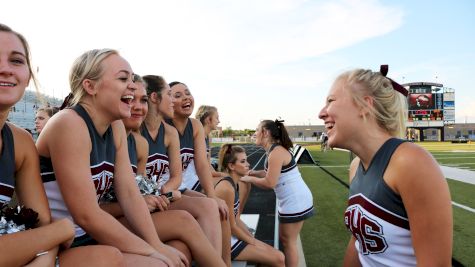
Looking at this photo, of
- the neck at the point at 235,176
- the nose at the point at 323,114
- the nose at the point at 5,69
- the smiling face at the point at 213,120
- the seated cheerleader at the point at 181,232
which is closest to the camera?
the nose at the point at 5,69

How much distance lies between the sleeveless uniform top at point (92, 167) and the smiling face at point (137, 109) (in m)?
0.56

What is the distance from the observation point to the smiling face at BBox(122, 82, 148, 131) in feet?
9.16

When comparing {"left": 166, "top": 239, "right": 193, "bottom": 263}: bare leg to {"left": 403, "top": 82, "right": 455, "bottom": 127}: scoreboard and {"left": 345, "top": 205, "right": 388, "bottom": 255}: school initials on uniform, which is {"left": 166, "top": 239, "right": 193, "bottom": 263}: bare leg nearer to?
{"left": 345, "top": 205, "right": 388, "bottom": 255}: school initials on uniform

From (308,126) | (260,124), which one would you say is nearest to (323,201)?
(260,124)

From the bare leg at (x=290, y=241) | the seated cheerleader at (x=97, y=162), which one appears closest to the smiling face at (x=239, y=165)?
the bare leg at (x=290, y=241)

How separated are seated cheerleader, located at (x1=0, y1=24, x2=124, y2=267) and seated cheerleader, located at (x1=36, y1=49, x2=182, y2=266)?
0.16 meters

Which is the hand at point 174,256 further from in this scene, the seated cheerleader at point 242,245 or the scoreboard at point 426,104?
the scoreboard at point 426,104

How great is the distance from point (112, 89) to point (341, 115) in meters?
1.19

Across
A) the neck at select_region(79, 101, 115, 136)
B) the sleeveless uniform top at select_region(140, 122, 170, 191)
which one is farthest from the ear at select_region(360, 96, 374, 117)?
the sleeveless uniform top at select_region(140, 122, 170, 191)

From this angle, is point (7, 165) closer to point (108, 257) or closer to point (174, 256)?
point (108, 257)

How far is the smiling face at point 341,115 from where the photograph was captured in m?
1.91

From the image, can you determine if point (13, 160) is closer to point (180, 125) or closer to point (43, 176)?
point (43, 176)

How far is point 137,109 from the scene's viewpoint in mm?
2811

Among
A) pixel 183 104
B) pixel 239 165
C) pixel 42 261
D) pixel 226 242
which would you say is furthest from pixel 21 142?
pixel 239 165
